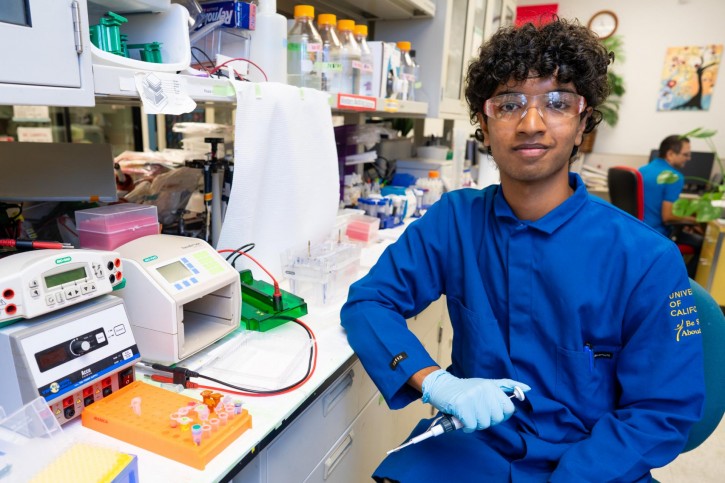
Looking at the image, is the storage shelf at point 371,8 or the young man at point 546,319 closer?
the young man at point 546,319

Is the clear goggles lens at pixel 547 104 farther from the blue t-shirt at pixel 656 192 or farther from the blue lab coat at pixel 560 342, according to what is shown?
the blue t-shirt at pixel 656 192

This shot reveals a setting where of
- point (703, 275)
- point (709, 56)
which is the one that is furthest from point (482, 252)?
point (709, 56)

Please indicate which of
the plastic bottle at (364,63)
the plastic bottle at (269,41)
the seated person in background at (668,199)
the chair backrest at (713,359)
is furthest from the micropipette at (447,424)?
Answer: the seated person in background at (668,199)

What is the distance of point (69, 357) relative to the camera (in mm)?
769

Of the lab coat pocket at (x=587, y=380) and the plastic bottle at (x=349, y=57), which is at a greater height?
the plastic bottle at (x=349, y=57)

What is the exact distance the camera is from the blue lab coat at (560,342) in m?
0.90

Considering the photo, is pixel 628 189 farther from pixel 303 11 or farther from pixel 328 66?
pixel 303 11

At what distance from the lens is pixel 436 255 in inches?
46.8

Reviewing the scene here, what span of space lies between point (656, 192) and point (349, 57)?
3.12 m

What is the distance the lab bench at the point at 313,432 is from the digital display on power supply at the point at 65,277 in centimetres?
24

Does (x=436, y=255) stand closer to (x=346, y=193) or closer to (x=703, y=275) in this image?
(x=346, y=193)

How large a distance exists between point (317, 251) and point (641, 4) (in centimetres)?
540

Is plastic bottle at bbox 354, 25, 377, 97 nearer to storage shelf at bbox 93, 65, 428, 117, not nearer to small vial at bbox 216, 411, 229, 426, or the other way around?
storage shelf at bbox 93, 65, 428, 117

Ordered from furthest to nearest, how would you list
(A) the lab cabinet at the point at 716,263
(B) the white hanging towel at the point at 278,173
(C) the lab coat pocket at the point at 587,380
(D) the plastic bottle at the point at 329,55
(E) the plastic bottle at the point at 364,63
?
(A) the lab cabinet at the point at 716,263 → (E) the plastic bottle at the point at 364,63 → (D) the plastic bottle at the point at 329,55 → (B) the white hanging towel at the point at 278,173 → (C) the lab coat pocket at the point at 587,380
